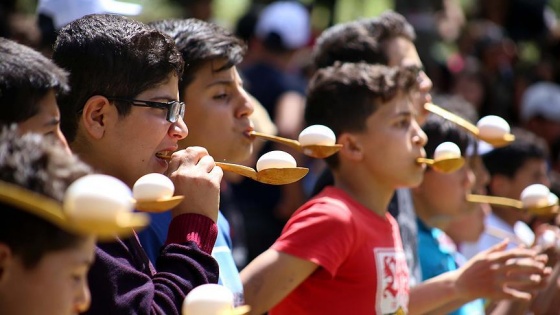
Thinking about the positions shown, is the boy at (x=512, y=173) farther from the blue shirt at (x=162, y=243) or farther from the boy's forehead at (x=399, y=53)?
the blue shirt at (x=162, y=243)

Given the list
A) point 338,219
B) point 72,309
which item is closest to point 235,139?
point 338,219

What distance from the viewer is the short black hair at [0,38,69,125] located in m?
1.90

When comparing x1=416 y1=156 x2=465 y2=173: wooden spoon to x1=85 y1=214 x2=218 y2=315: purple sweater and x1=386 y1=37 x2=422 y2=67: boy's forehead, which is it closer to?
x1=386 y1=37 x2=422 y2=67: boy's forehead

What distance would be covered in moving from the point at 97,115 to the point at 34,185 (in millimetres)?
693

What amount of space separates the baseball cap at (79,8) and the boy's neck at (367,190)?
3.00 ft

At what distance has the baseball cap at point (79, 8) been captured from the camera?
3156mm

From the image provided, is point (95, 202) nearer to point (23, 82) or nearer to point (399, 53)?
point (23, 82)

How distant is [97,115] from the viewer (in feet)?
7.45

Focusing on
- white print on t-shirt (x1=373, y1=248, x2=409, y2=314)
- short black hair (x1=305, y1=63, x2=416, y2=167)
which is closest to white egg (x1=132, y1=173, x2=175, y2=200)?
white print on t-shirt (x1=373, y1=248, x2=409, y2=314)

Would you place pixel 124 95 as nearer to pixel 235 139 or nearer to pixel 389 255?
pixel 235 139

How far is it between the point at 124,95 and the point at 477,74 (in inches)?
203

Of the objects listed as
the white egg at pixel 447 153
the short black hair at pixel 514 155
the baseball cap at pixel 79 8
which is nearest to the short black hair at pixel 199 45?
the baseball cap at pixel 79 8

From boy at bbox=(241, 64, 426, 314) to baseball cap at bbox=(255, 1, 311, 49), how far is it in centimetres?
283

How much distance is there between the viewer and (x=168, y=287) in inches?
80.5
